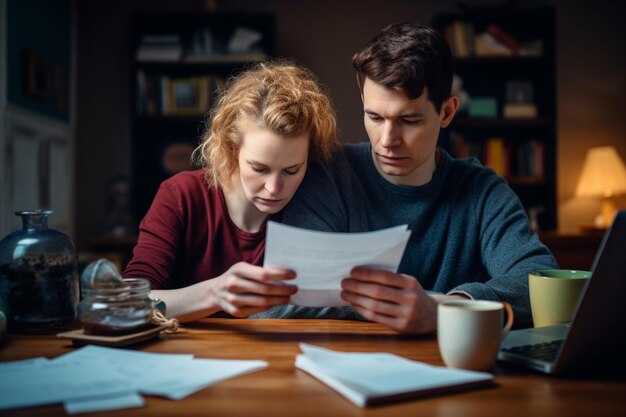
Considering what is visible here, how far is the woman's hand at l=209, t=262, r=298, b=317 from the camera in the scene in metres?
1.12

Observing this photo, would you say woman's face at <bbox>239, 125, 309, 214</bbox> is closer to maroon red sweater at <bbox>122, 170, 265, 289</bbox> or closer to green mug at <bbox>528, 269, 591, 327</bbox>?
maroon red sweater at <bbox>122, 170, 265, 289</bbox>

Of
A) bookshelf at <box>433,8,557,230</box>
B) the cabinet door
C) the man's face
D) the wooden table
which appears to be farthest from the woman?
bookshelf at <box>433,8,557,230</box>

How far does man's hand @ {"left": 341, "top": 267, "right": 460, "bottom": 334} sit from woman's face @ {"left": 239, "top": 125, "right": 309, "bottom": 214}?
1.33 ft

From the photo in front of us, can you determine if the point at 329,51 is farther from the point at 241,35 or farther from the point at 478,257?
the point at 478,257

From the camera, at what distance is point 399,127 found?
1598 mm

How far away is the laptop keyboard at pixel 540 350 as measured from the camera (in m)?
0.95

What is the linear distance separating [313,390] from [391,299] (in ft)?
1.13

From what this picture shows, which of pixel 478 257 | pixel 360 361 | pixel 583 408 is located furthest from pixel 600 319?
pixel 478 257

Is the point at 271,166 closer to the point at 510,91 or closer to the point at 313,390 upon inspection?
the point at 313,390

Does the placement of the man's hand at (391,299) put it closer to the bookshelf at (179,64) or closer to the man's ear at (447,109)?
the man's ear at (447,109)

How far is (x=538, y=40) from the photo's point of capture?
4375 millimetres

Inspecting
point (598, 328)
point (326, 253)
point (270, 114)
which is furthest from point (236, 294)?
point (598, 328)

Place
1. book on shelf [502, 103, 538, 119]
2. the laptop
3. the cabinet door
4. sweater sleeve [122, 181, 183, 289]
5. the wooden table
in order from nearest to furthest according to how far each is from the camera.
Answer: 1. the wooden table
2. the laptop
3. sweater sleeve [122, 181, 183, 289]
4. the cabinet door
5. book on shelf [502, 103, 538, 119]

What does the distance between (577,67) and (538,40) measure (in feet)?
1.83
